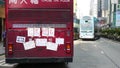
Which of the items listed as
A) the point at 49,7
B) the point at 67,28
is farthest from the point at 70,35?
the point at 49,7

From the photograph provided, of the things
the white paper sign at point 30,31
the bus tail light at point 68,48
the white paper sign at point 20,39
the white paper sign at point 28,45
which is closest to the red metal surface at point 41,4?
the white paper sign at point 30,31

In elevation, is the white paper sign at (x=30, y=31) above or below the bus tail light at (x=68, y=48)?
above

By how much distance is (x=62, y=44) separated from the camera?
1435 centimetres

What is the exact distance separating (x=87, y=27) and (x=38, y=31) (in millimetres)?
46614

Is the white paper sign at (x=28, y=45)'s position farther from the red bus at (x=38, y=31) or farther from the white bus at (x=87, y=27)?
the white bus at (x=87, y=27)

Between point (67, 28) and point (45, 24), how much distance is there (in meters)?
0.86

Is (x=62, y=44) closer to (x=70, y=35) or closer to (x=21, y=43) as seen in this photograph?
(x=70, y=35)

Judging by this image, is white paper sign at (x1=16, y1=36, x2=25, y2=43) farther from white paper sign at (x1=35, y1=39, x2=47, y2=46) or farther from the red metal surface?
the red metal surface

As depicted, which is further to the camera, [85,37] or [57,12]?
[85,37]

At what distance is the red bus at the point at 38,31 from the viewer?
558 inches

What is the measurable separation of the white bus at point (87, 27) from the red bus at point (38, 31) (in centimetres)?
4607

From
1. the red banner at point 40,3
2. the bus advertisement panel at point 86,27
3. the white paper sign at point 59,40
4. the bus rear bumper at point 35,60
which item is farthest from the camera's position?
the bus advertisement panel at point 86,27

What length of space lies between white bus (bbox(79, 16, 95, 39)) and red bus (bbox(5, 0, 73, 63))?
151ft

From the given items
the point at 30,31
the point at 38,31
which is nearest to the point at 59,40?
the point at 38,31
